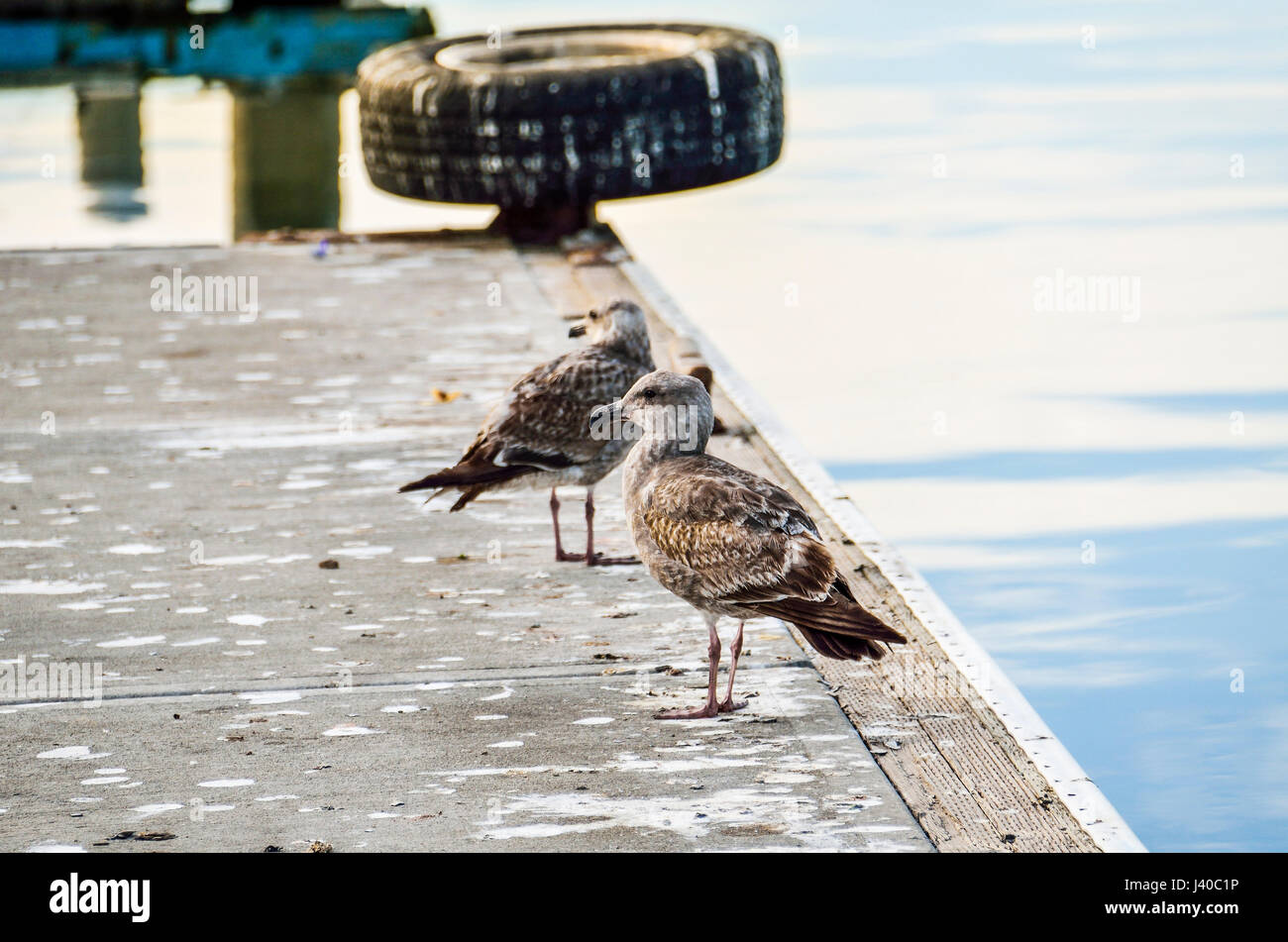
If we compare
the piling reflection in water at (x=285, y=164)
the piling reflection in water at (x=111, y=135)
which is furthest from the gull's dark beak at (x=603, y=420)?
the piling reflection in water at (x=111, y=135)

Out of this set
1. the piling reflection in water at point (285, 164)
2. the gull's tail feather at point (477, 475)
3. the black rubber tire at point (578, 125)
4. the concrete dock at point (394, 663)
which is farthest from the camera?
the piling reflection in water at point (285, 164)

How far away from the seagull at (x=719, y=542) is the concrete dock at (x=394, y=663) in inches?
10.6

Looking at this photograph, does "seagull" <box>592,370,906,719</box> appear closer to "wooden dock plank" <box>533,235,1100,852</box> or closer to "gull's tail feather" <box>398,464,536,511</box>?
"wooden dock plank" <box>533,235,1100,852</box>

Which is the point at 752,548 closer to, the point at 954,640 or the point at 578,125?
the point at 954,640

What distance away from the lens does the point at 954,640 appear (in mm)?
5113

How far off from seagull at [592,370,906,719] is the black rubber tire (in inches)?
221

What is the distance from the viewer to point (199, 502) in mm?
6496

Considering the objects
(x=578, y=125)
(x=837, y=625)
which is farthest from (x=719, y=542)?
(x=578, y=125)

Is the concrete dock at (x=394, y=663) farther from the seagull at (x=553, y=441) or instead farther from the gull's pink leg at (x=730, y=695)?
the seagull at (x=553, y=441)

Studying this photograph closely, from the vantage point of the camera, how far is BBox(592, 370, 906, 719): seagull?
178 inches

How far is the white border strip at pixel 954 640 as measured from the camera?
4090mm

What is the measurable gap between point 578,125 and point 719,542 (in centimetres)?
623
